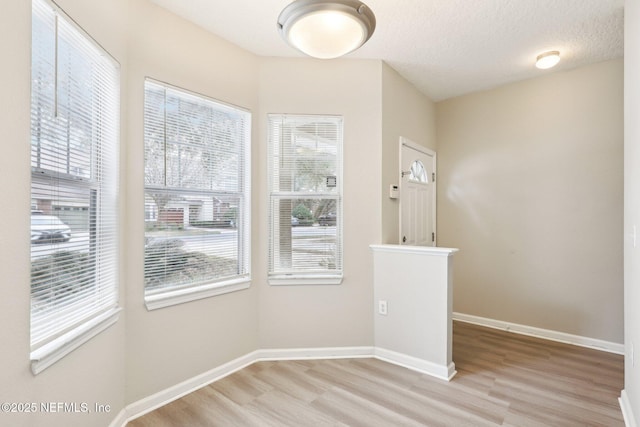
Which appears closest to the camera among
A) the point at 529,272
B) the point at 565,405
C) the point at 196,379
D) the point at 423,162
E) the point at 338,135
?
the point at 565,405

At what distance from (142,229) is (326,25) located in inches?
65.8

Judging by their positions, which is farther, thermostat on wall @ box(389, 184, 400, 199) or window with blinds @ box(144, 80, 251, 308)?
thermostat on wall @ box(389, 184, 400, 199)

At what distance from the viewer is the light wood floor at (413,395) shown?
1.91 m

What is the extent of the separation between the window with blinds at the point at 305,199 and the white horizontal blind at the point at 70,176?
1.22m

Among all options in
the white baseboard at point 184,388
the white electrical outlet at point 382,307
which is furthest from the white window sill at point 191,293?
the white electrical outlet at point 382,307

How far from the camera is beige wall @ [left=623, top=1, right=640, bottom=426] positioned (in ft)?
5.45

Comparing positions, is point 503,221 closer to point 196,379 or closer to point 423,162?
point 423,162

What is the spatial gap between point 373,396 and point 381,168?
184 cm

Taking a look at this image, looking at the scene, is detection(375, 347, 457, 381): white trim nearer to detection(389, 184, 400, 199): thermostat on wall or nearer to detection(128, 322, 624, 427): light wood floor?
detection(128, 322, 624, 427): light wood floor

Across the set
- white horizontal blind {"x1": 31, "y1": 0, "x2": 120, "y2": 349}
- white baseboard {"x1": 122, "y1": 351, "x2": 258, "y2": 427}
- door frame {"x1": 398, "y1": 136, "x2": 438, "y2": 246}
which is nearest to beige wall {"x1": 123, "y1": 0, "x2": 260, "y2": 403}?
white baseboard {"x1": 122, "y1": 351, "x2": 258, "y2": 427}

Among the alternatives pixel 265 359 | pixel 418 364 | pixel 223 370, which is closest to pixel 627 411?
pixel 418 364

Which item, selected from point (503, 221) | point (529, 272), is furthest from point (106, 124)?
point (529, 272)

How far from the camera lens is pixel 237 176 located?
255 centimetres

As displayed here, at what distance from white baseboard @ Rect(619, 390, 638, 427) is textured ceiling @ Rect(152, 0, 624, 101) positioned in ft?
8.58
